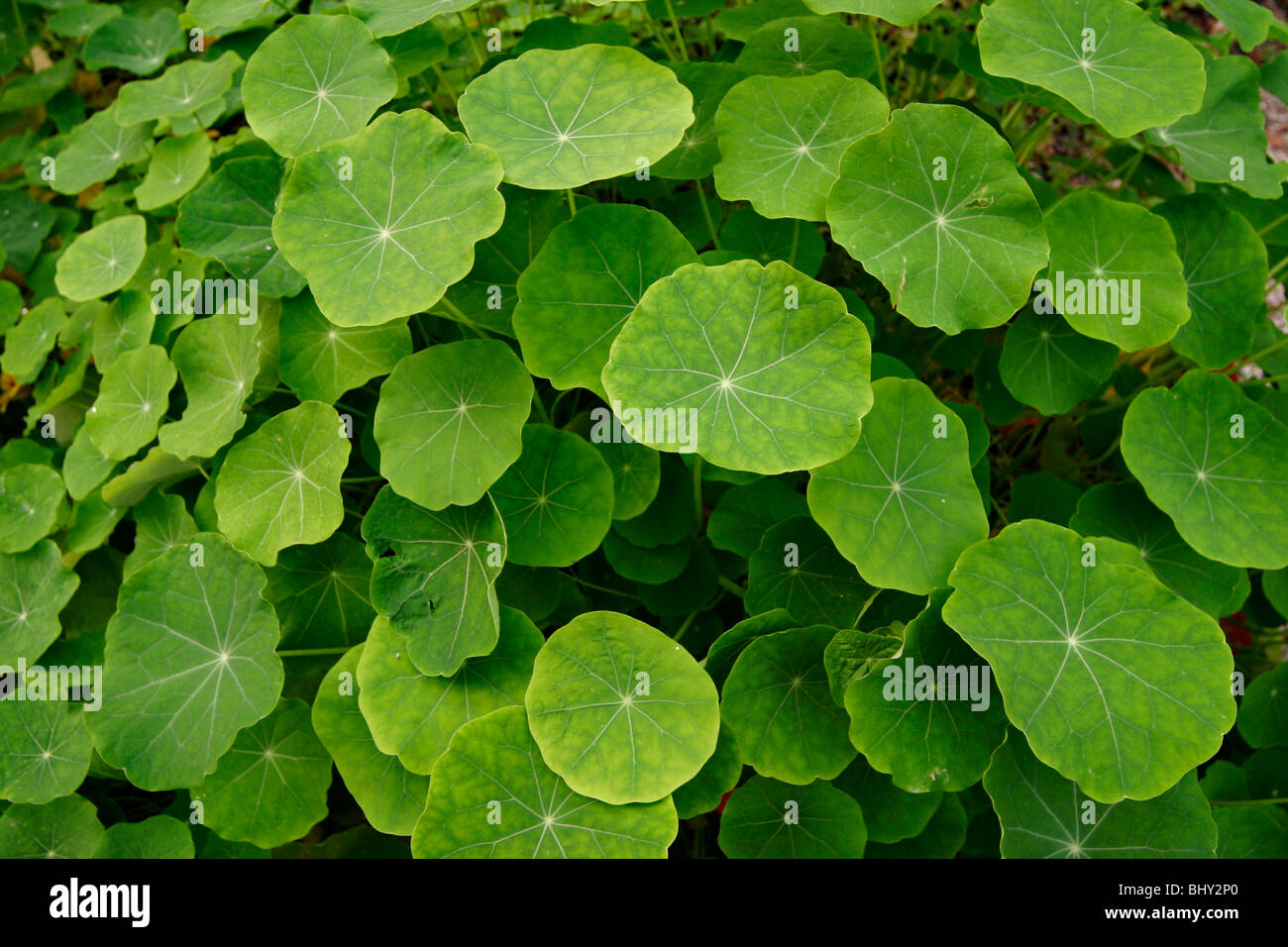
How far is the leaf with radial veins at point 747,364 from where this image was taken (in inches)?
61.2

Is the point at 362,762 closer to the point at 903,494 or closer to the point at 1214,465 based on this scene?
the point at 903,494

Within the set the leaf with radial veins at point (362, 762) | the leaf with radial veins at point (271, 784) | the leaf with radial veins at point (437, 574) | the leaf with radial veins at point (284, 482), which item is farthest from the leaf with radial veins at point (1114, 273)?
the leaf with radial veins at point (271, 784)

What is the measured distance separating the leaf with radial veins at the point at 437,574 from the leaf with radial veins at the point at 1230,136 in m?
1.82

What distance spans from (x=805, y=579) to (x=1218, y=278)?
4.14 feet

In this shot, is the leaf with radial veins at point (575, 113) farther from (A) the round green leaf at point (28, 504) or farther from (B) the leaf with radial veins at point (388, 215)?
(A) the round green leaf at point (28, 504)

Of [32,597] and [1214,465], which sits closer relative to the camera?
[1214,465]

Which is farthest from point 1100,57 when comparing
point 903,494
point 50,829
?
point 50,829

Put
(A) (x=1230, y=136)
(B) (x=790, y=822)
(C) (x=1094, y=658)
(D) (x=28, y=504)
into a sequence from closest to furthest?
(C) (x=1094, y=658), (B) (x=790, y=822), (A) (x=1230, y=136), (D) (x=28, y=504)

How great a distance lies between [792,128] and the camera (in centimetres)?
190

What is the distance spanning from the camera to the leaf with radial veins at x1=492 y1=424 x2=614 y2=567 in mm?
1821

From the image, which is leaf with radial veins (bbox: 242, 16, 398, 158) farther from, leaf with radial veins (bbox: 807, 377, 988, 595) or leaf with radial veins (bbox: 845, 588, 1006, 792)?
leaf with radial veins (bbox: 845, 588, 1006, 792)

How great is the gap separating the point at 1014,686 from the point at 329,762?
4.72 feet

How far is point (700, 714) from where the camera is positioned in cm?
162

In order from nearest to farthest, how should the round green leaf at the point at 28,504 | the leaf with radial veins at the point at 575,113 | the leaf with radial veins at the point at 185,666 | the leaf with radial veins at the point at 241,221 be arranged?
the leaf with radial veins at the point at 575,113 < the leaf with radial veins at the point at 185,666 < the leaf with radial veins at the point at 241,221 < the round green leaf at the point at 28,504
